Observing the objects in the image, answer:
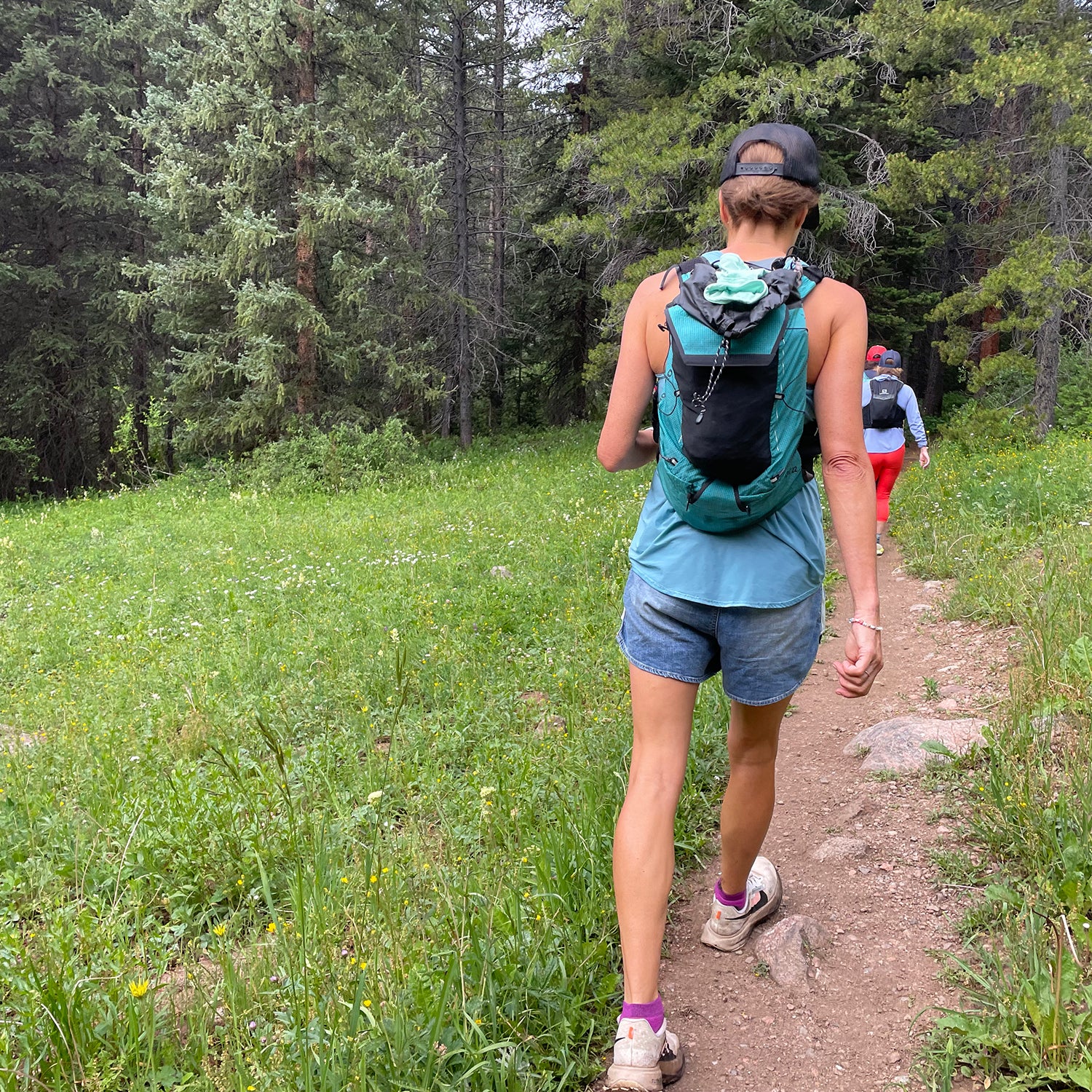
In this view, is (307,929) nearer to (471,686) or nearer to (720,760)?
(720,760)

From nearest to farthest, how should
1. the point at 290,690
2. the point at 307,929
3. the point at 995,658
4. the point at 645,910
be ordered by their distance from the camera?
the point at 645,910 → the point at 307,929 → the point at 995,658 → the point at 290,690

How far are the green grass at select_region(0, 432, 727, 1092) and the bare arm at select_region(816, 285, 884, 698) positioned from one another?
48.4 inches

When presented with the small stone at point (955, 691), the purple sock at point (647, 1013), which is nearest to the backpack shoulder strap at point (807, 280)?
the purple sock at point (647, 1013)

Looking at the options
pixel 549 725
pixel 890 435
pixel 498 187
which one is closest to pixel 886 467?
pixel 890 435

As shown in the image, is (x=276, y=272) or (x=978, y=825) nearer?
(x=978, y=825)

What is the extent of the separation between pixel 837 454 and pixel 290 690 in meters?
4.26

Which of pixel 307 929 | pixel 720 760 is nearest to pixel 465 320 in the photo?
pixel 720 760

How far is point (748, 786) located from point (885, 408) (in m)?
6.88

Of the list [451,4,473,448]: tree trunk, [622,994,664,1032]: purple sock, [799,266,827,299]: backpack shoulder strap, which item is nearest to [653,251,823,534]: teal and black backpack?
[799,266,827,299]: backpack shoulder strap

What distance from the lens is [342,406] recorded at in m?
17.4

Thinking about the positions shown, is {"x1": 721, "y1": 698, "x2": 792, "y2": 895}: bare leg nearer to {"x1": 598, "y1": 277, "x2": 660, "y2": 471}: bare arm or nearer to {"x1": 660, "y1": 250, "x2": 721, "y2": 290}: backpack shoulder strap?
{"x1": 598, "y1": 277, "x2": 660, "y2": 471}: bare arm

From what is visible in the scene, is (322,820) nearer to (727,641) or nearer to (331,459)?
(727,641)

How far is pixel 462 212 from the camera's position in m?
20.3

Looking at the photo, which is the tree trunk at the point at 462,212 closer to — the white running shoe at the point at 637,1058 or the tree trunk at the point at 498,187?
the tree trunk at the point at 498,187
